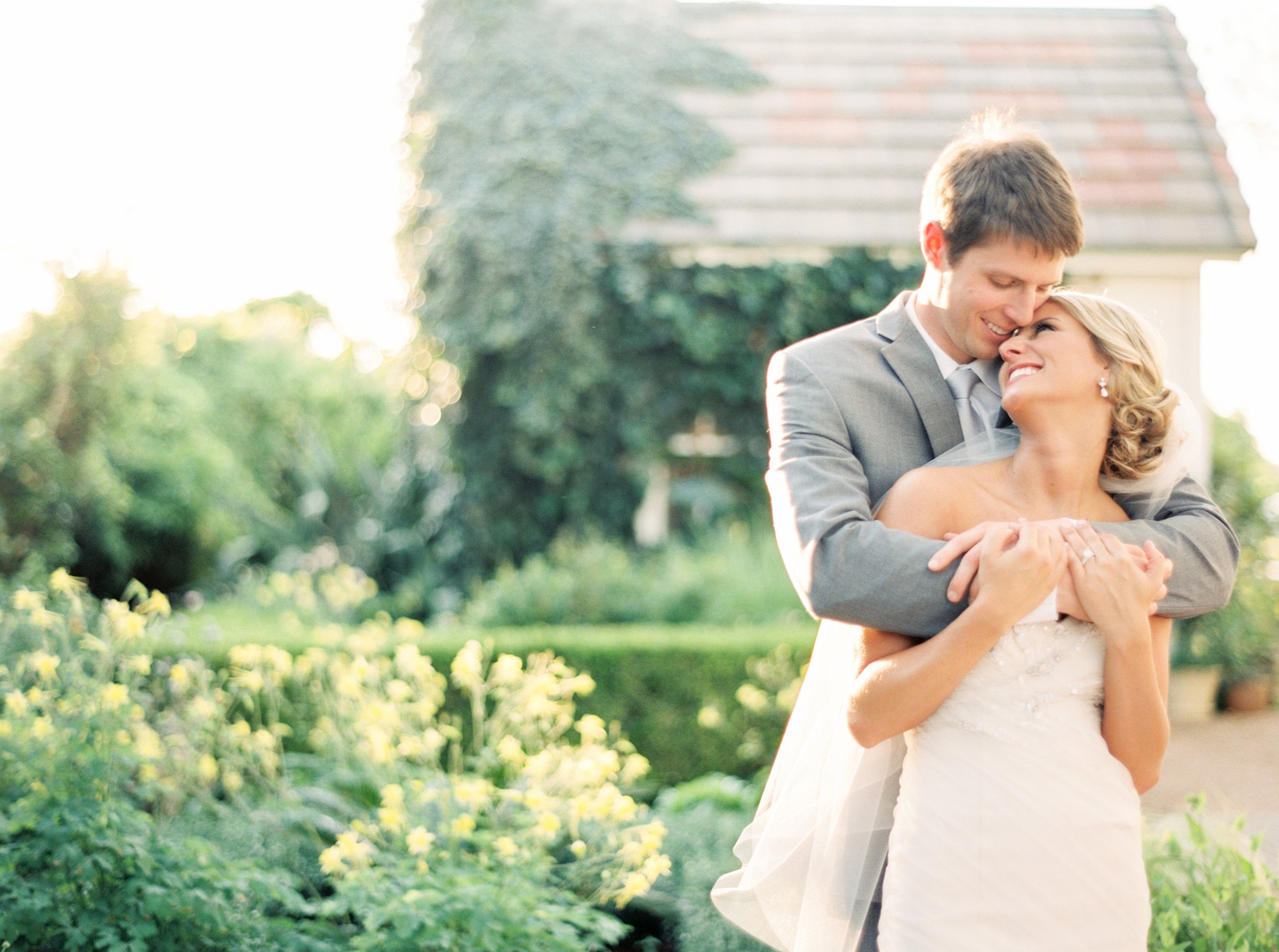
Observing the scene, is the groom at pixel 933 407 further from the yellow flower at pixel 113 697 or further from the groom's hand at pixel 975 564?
the yellow flower at pixel 113 697

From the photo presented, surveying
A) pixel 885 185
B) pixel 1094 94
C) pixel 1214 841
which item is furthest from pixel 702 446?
pixel 1214 841

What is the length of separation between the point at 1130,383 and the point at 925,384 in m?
0.38

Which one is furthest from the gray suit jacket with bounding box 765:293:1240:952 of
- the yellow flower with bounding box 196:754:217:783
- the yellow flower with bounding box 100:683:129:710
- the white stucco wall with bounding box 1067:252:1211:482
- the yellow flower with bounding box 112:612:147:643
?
the white stucco wall with bounding box 1067:252:1211:482

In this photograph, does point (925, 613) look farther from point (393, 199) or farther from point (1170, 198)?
point (393, 199)

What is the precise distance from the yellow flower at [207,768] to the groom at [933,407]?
2.71 meters

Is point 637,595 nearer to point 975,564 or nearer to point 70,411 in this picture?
point 70,411

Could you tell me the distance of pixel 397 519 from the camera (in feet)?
32.8

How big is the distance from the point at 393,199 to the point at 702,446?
3.64 metres

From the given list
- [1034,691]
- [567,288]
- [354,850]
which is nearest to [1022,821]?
[1034,691]

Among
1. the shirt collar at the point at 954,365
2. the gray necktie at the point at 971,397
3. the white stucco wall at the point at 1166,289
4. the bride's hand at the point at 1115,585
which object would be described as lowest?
the bride's hand at the point at 1115,585

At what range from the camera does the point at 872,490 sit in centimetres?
211

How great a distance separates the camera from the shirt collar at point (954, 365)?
7.31 ft

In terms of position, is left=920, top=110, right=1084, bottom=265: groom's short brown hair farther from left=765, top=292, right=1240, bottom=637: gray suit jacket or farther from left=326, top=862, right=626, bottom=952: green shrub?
left=326, top=862, right=626, bottom=952: green shrub

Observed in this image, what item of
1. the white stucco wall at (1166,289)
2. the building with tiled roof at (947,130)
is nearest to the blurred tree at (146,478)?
the building with tiled roof at (947,130)
